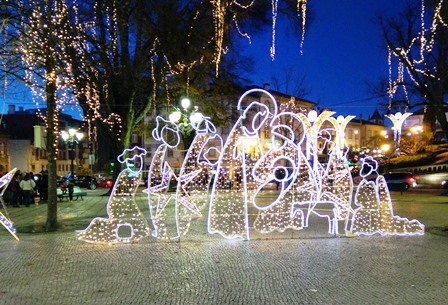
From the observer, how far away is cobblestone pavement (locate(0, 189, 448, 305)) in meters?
6.85

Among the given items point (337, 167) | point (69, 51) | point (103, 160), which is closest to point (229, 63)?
point (69, 51)

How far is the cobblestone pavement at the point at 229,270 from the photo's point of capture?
685 centimetres

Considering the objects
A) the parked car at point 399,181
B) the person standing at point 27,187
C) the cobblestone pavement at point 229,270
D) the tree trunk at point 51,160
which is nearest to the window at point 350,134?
the parked car at point 399,181

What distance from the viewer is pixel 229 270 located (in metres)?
8.45

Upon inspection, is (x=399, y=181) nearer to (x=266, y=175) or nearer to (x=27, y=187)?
(x=27, y=187)

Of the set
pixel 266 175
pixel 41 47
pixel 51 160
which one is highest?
pixel 41 47

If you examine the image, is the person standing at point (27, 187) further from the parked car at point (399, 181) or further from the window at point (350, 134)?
the window at point (350, 134)

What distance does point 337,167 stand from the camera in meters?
13.5

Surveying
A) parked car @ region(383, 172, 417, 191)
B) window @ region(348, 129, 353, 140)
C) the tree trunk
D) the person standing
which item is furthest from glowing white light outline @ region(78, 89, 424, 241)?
window @ region(348, 129, 353, 140)

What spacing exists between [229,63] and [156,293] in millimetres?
27910

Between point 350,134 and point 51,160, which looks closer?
point 51,160

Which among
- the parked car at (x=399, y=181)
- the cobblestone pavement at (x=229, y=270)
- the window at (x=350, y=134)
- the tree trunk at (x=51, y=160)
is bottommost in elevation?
the cobblestone pavement at (x=229, y=270)

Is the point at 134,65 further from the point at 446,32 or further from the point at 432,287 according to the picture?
the point at 432,287

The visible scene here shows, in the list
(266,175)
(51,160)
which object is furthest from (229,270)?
(51,160)
